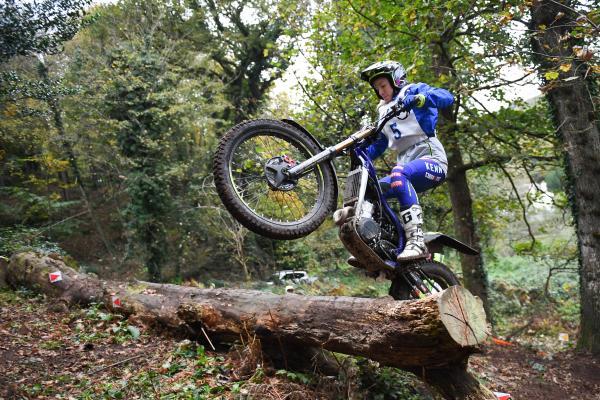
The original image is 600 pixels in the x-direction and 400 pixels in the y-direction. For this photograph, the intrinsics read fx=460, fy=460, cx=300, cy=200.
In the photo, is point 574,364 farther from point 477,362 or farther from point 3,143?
point 3,143

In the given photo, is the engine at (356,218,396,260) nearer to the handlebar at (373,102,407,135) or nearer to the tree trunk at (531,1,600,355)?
the handlebar at (373,102,407,135)

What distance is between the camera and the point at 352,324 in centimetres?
404

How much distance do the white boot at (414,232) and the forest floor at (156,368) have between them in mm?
1332

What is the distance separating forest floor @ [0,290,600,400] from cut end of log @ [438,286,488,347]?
3.54ft

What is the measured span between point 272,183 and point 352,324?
1422 mm

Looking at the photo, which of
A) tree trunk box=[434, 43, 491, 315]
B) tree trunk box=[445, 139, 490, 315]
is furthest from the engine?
tree trunk box=[445, 139, 490, 315]

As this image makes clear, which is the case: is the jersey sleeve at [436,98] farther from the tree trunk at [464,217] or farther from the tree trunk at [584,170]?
the tree trunk at [464,217]

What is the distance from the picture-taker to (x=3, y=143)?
17266mm

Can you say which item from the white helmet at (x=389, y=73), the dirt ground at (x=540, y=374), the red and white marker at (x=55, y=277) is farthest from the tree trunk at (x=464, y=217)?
the red and white marker at (x=55, y=277)

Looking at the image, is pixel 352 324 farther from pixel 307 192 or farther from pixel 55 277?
pixel 55 277

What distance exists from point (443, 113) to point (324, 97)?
2.41 m

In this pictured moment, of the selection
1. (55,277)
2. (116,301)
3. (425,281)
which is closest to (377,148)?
(425,281)

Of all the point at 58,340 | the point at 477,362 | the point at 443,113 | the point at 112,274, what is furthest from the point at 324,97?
the point at 112,274

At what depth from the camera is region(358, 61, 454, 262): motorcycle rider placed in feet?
14.4
